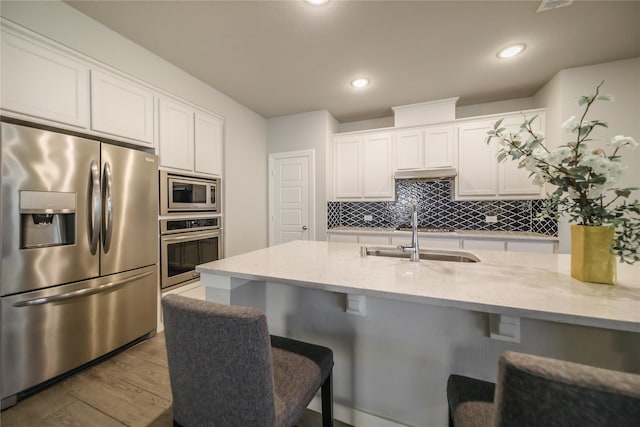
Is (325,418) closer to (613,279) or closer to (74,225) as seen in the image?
(613,279)

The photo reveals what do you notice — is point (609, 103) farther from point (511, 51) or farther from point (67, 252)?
point (67, 252)

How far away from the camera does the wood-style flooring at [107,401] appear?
143 centimetres

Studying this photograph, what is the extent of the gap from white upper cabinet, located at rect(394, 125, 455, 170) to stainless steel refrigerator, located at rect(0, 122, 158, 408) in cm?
312

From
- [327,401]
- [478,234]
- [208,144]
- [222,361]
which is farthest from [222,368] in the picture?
[478,234]

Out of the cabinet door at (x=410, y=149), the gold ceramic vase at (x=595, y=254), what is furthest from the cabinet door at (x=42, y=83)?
the cabinet door at (x=410, y=149)

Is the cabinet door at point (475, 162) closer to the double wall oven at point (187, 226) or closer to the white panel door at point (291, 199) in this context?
the white panel door at point (291, 199)

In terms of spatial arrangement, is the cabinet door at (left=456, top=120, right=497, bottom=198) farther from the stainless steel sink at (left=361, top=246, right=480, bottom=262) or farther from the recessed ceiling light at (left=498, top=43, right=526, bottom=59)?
the stainless steel sink at (left=361, top=246, right=480, bottom=262)

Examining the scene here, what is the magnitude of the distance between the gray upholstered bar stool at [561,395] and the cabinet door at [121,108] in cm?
274

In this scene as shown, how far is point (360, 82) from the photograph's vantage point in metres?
2.98

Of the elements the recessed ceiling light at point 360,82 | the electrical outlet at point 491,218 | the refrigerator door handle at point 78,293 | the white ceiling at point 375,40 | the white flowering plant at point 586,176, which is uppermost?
the recessed ceiling light at point 360,82

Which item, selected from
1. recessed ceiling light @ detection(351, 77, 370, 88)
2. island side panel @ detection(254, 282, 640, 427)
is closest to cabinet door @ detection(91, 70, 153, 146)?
island side panel @ detection(254, 282, 640, 427)

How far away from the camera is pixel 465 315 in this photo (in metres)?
1.13

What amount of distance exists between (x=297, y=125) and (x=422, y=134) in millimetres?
1889

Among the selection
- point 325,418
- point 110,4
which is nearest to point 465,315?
point 325,418
